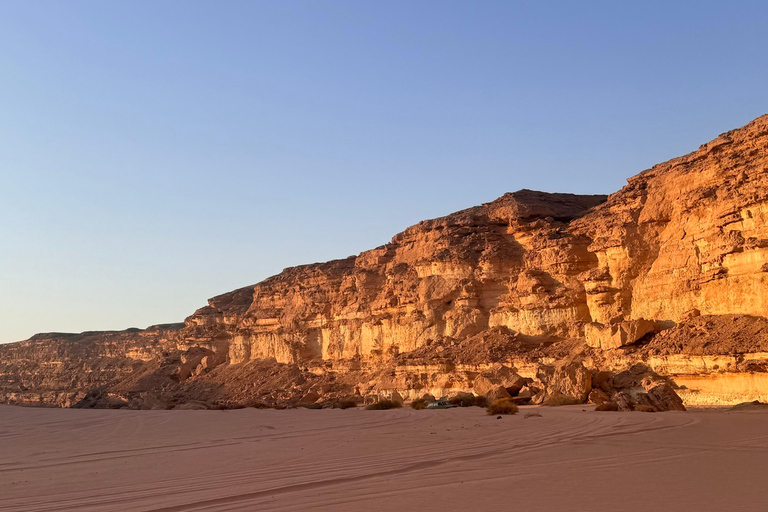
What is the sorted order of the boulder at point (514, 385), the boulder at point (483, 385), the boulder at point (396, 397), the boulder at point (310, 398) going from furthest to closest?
the boulder at point (310, 398) → the boulder at point (396, 397) → the boulder at point (483, 385) → the boulder at point (514, 385)

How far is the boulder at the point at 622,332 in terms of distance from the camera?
25.4 meters

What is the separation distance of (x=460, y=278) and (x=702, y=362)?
→ 1984 centimetres

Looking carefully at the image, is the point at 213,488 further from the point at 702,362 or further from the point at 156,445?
the point at 702,362

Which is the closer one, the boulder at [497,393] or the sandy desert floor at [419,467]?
the sandy desert floor at [419,467]

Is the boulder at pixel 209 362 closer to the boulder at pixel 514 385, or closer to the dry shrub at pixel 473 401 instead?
the boulder at pixel 514 385

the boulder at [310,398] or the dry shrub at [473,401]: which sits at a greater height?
the dry shrub at [473,401]

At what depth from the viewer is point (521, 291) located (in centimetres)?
3466

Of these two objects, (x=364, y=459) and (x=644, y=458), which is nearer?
(x=644, y=458)

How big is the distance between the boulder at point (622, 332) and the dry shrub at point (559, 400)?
5.07m

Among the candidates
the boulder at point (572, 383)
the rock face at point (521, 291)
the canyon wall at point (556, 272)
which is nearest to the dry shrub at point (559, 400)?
the boulder at point (572, 383)

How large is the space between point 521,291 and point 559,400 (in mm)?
13745

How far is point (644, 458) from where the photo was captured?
9016 mm

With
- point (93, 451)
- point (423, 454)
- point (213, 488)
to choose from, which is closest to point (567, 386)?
point (423, 454)

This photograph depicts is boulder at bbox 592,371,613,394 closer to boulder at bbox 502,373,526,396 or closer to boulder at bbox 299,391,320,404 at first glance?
boulder at bbox 502,373,526,396
